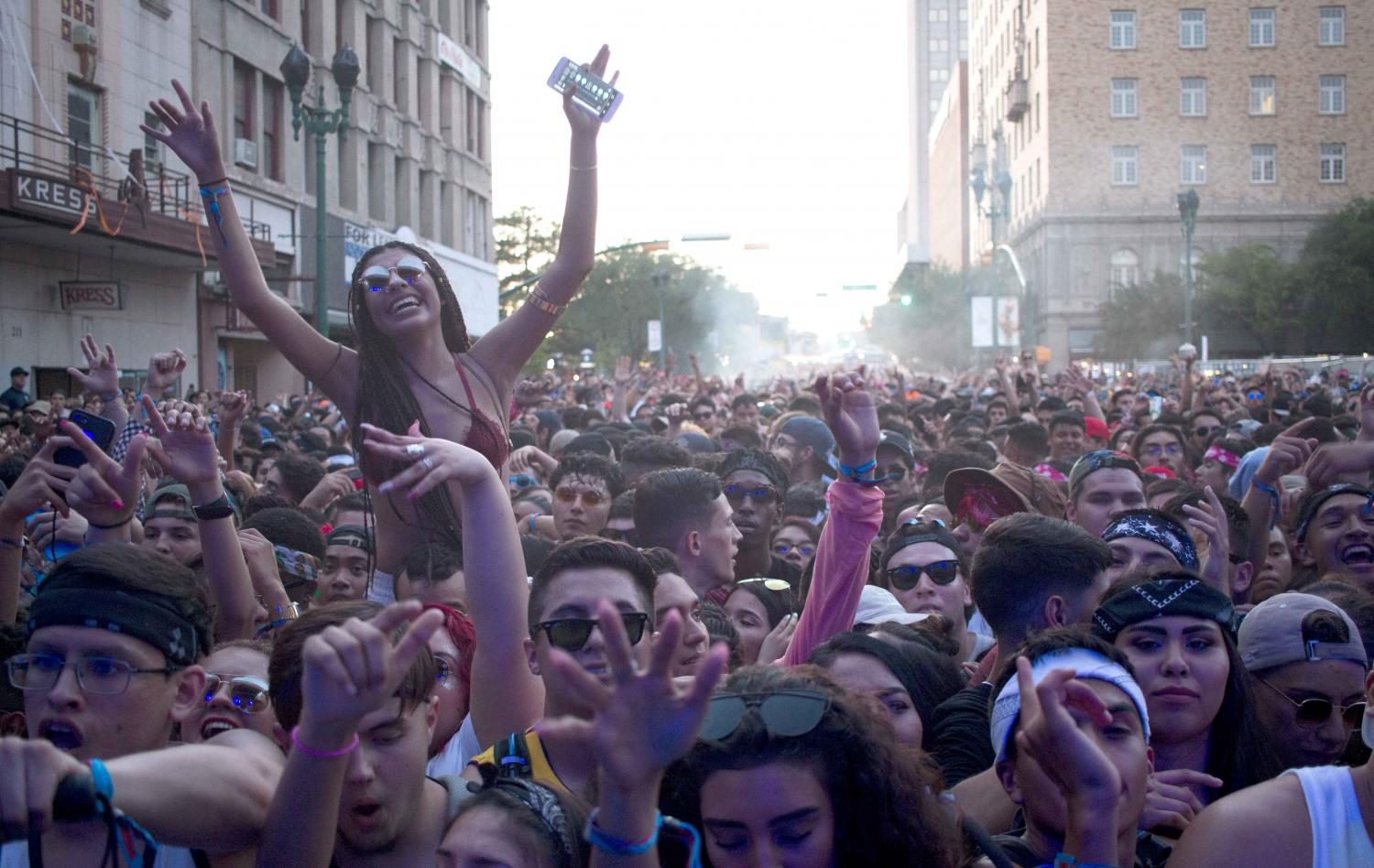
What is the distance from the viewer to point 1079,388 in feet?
42.2

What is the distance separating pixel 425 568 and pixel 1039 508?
357cm

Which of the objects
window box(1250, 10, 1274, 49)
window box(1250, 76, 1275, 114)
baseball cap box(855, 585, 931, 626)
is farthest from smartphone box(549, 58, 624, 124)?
window box(1250, 10, 1274, 49)

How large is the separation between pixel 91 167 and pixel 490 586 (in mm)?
22206

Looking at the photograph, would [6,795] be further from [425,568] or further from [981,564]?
[981,564]

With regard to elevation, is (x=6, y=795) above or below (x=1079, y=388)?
below

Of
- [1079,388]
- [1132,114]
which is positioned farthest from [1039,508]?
[1132,114]

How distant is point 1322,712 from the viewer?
3.61 metres

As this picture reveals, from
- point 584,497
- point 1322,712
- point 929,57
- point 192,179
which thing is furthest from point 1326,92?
point 929,57

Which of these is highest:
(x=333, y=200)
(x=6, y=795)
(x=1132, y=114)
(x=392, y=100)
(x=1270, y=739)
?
(x=1132, y=114)

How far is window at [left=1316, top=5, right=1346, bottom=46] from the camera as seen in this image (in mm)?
65250

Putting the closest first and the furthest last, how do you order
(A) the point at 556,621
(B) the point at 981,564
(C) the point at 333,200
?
(A) the point at 556,621 < (B) the point at 981,564 < (C) the point at 333,200

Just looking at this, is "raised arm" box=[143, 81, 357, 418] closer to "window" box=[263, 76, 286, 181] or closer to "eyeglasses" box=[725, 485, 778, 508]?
"eyeglasses" box=[725, 485, 778, 508]

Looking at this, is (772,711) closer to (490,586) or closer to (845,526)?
(490,586)

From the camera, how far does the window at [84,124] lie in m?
21.8
